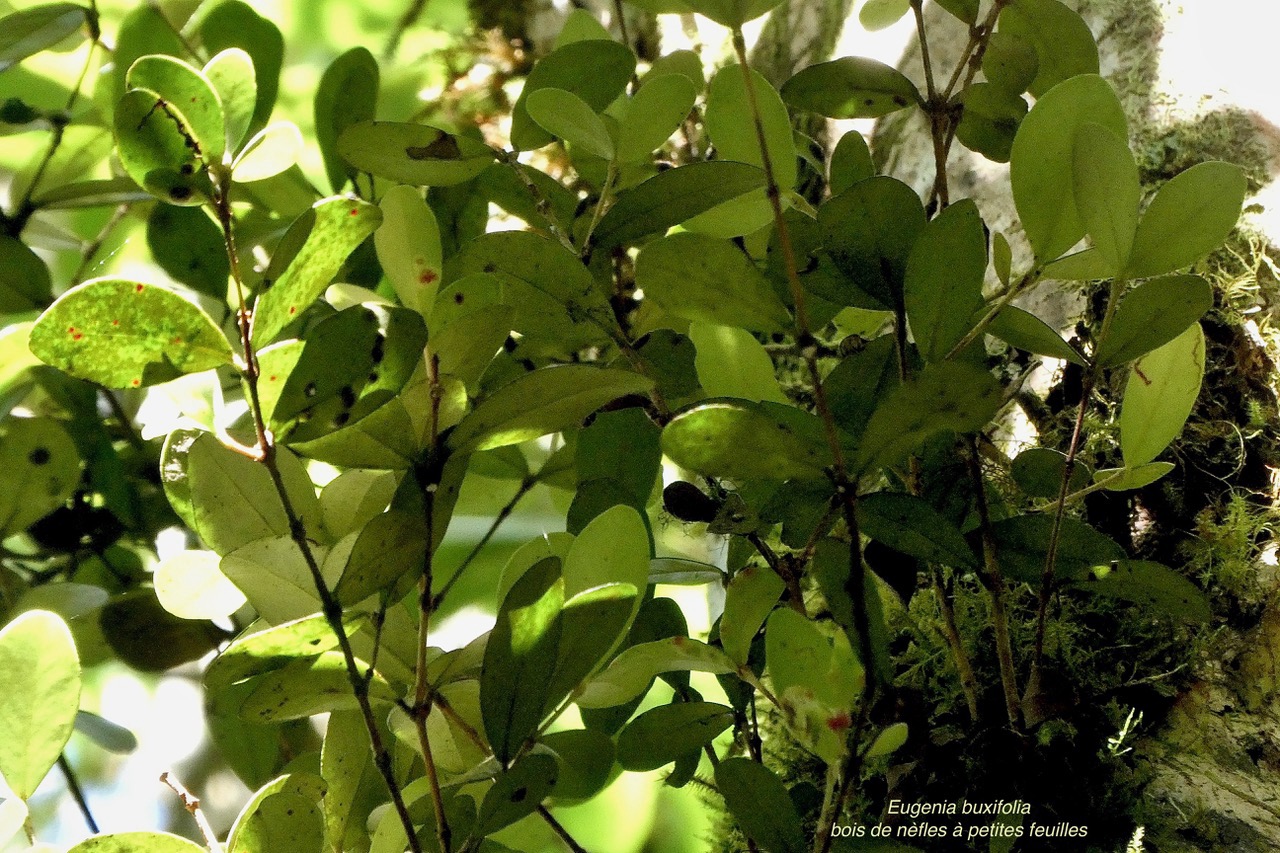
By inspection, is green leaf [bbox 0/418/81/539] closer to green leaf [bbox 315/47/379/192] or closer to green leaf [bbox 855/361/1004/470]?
green leaf [bbox 315/47/379/192]

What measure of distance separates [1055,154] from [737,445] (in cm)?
22

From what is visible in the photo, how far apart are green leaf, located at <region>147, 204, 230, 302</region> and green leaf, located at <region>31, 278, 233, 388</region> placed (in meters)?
0.38

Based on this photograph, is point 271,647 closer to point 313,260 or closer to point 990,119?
point 313,260

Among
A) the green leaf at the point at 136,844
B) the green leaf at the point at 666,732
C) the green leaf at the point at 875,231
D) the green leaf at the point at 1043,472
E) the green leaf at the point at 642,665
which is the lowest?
the green leaf at the point at 666,732

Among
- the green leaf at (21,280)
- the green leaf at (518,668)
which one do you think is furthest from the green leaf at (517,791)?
the green leaf at (21,280)

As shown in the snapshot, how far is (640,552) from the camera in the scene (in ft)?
1.53

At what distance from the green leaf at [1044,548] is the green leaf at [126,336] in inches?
16.8

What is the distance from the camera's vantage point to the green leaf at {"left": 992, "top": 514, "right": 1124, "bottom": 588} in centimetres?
51

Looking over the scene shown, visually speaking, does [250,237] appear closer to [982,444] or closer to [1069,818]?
[982,444]

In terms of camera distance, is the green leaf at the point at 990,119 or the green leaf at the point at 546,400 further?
the green leaf at the point at 990,119

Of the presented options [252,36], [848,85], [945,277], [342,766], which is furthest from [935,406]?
[252,36]

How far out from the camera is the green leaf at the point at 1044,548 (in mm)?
514

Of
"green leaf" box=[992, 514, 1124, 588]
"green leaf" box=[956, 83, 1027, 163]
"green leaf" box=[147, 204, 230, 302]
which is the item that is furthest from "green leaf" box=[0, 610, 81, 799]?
"green leaf" box=[956, 83, 1027, 163]

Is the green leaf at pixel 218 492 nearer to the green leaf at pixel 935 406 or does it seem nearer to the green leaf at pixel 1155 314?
the green leaf at pixel 935 406
